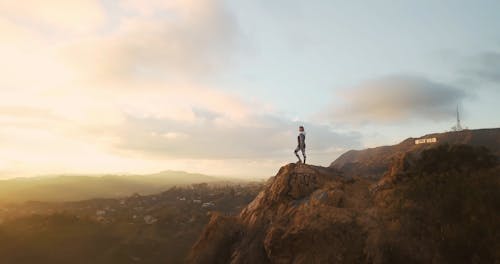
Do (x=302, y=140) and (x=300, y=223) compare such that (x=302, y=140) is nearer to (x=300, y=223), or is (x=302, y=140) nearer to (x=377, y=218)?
(x=300, y=223)

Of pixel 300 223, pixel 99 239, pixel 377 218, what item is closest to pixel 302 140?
pixel 300 223

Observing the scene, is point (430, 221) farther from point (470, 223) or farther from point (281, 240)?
point (281, 240)

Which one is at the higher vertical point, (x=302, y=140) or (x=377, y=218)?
(x=302, y=140)

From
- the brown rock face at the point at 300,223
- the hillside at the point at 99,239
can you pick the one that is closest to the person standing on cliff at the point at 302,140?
the brown rock face at the point at 300,223

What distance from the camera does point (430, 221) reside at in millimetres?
14703

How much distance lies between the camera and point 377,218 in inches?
642

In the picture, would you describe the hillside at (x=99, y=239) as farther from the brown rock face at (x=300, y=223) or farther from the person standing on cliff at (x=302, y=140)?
the person standing on cliff at (x=302, y=140)

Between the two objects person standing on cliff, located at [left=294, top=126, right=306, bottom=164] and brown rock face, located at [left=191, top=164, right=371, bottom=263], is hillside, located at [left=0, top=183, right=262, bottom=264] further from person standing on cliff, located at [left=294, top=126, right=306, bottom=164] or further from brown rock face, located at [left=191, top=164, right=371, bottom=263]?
person standing on cliff, located at [left=294, top=126, right=306, bottom=164]

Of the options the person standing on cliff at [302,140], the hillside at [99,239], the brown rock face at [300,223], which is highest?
the person standing on cliff at [302,140]

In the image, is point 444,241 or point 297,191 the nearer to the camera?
point 444,241

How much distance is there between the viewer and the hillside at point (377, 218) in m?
13.5

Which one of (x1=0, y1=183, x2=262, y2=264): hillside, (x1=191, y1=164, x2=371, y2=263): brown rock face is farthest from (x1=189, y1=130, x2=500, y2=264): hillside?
(x1=0, y1=183, x2=262, y2=264): hillside

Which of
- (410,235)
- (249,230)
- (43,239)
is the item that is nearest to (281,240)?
(249,230)

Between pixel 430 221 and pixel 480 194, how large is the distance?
2540 millimetres
